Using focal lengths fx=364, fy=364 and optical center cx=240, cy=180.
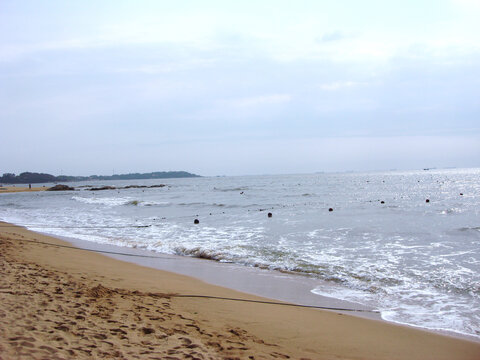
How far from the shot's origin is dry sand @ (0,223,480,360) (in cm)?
397

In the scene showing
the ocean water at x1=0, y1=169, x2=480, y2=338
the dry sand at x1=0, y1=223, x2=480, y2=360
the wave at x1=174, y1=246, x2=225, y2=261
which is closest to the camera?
the dry sand at x1=0, y1=223, x2=480, y2=360

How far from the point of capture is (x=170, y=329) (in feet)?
15.5

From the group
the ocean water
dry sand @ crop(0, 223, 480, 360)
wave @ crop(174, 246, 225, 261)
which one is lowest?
wave @ crop(174, 246, 225, 261)

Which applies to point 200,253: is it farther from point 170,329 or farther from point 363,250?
point 170,329

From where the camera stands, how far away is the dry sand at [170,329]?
3.97 meters

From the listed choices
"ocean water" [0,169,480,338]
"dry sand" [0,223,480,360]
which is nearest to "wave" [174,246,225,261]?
"ocean water" [0,169,480,338]

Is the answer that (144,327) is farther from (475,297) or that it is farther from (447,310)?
(475,297)

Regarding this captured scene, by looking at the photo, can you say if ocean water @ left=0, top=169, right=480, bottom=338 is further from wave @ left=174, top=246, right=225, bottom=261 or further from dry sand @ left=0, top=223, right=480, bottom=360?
dry sand @ left=0, top=223, right=480, bottom=360

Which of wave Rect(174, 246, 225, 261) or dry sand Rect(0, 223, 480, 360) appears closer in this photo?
dry sand Rect(0, 223, 480, 360)

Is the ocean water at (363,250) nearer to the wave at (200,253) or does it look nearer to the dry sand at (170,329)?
the wave at (200,253)

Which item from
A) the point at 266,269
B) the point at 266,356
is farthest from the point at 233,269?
the point at 266,356

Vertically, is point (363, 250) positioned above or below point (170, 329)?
below

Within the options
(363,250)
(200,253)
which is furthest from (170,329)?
(363,250)

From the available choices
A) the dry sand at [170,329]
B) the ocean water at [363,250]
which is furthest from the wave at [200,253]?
the dry sand at [170,329]
